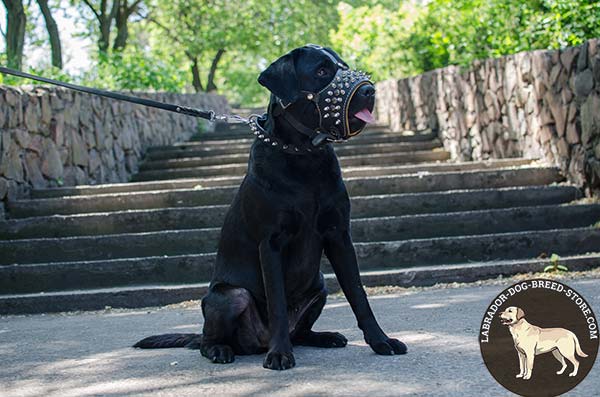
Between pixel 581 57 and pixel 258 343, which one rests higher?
pixel 581 57

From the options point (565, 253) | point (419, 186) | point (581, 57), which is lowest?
point (565, 253)

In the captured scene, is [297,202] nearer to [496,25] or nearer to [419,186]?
[419,186]

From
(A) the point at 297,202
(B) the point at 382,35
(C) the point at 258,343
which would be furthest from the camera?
(B) the point at 382,35

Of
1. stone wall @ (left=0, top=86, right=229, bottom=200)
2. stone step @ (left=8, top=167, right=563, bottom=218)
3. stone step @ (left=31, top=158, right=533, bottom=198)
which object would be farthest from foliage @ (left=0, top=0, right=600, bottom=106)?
stone step @ (left=8, top=167, right=563, bottom=218)

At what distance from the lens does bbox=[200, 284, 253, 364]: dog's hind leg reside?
178 inches

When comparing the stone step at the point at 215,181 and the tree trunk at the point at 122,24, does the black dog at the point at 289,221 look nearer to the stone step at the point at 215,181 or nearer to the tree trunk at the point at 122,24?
the stone step at the point at 215,181

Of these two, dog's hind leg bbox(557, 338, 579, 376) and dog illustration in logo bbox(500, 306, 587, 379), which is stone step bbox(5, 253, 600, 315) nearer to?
dog illustration in logo bbox(500, 306, 587, 379)

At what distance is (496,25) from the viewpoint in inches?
508

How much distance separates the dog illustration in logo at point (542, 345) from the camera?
3750mm

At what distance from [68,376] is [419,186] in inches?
238

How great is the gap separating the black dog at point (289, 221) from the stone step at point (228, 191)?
16.7ft

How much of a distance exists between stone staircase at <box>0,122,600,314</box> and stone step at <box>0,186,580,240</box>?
0.01 m

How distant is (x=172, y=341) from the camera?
5.04 m

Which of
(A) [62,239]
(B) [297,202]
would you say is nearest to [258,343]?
(B) [297,202]
